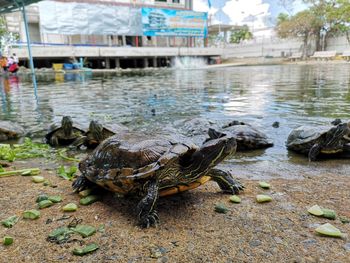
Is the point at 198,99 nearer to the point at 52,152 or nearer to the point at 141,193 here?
the point at 52,152

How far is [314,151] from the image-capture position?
480cm

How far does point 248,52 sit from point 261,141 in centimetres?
5927

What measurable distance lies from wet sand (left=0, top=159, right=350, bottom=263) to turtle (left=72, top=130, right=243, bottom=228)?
214mm

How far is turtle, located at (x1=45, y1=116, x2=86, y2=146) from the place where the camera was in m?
5.89

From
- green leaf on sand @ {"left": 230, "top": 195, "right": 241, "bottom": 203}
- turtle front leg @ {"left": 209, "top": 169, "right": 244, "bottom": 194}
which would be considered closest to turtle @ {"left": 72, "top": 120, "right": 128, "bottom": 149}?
turtle front leg @ {"left": 209, "top": 169, "right": 244, "bottom": 194}

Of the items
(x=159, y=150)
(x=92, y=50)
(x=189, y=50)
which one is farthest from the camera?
(x=189, y=50)

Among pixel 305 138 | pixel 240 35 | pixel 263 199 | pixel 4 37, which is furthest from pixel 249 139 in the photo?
pixel 240 35

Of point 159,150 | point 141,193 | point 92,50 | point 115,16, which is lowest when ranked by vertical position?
point 141,193

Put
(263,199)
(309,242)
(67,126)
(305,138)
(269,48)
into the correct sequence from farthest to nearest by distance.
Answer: (269,48)
(67,126)
(305,138)
(263,199)
(309,242)

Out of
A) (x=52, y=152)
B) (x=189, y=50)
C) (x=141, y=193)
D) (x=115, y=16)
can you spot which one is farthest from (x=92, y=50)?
(x=141, y=193)

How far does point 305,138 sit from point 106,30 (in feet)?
148

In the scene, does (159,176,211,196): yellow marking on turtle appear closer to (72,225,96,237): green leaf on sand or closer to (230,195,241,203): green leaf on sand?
(230,195,241,203): green leaf on sand

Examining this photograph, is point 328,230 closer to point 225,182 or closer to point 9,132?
point 225,182

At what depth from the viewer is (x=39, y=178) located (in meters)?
3.62
